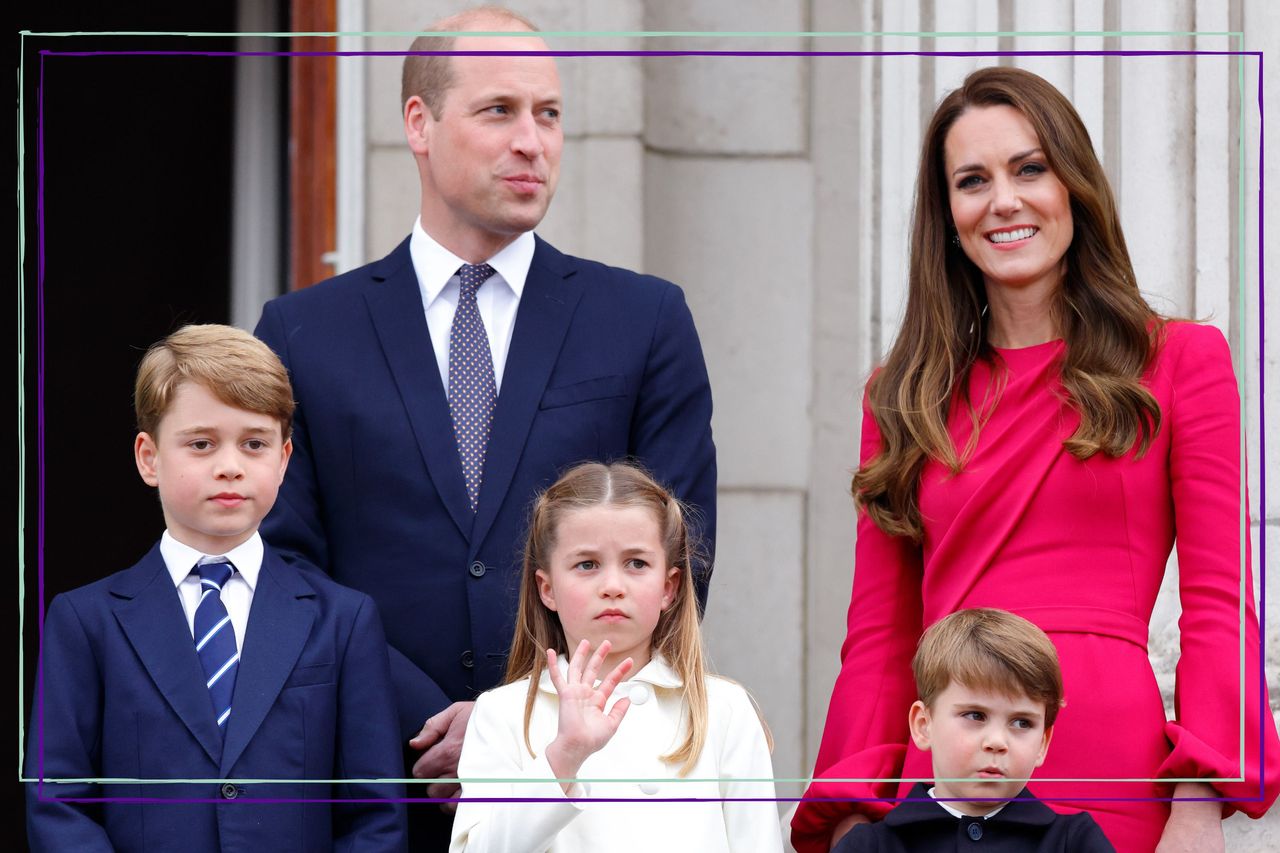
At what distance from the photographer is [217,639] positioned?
2.65 meters

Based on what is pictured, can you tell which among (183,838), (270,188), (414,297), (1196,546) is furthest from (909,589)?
(270,188)

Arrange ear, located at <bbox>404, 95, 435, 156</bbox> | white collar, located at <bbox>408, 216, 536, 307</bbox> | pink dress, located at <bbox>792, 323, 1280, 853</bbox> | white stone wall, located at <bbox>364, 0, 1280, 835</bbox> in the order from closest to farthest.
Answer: pink dress, located at <bbox>792, 323, 1280, 853</bbox> < white collar, located at <bbox>408, 216, 536, 307</bbox> < ear, located at <bbox>404, 95, 435, 156</bbox> < white stone wall, located at <bbox>364, 0, 1280, 835</bbox>

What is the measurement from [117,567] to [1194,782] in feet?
5.12

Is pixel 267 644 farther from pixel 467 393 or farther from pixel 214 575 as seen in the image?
pixel 467 393

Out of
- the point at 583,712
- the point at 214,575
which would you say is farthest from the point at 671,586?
the point at 214,575

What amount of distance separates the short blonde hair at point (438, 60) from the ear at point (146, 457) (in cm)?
64

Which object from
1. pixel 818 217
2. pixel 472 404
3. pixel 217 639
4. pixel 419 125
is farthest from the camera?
pixel 818 217

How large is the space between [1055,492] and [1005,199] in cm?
39

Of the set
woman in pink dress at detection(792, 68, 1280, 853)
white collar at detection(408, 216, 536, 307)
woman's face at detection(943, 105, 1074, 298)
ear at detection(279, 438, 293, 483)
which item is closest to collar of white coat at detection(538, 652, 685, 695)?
woman in pink dress at detection(792, 68, 1280, 853)

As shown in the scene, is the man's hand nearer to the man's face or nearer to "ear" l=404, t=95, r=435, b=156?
the man's face

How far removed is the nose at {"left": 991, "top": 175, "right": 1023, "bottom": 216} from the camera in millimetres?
2621

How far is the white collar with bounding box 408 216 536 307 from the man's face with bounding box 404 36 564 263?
0.01 meters

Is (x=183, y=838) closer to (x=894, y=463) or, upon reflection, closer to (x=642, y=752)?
(x=642, y=752)

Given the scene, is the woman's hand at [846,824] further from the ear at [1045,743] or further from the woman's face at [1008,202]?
the woman's face at [1008,202]
